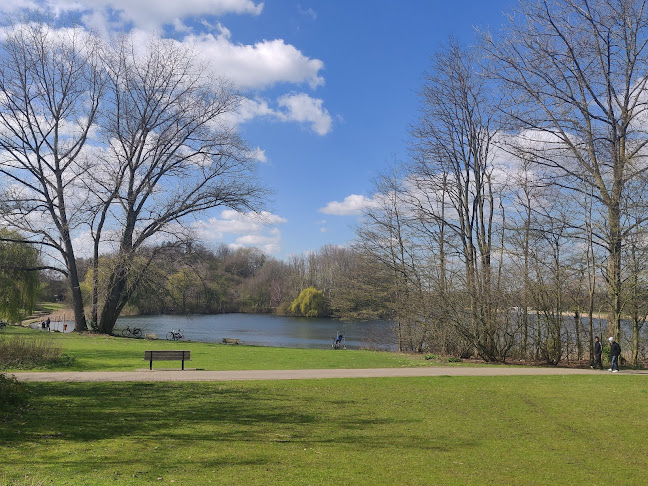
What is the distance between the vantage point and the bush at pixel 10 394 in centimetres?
885

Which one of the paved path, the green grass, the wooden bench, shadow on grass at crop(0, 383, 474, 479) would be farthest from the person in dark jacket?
the wooden bench

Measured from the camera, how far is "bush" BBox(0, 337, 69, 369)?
1498cm

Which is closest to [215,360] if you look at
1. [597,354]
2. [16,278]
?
[597,354]

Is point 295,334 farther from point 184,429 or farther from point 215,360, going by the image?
point 184,429

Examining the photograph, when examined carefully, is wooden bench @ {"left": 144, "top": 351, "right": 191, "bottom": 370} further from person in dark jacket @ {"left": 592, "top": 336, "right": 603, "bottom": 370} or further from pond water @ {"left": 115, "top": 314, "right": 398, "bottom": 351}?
pond water @ {"left": 115, "top": 314, "right": 398, "bottom": 351}

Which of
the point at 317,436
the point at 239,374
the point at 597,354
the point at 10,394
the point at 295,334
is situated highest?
the point at 10,394

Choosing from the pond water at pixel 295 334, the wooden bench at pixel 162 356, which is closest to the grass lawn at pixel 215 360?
the wooden bench at pixel 162 356

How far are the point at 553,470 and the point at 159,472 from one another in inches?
215

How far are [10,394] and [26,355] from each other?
7206 mm

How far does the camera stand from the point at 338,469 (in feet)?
22.3

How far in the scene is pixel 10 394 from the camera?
9.16 m

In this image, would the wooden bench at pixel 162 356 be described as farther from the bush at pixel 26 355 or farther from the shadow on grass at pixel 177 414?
the shadow on grass at pixel 177 414

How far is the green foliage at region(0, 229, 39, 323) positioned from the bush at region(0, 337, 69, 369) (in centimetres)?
1914

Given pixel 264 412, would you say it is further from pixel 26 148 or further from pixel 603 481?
pixel 26 148
